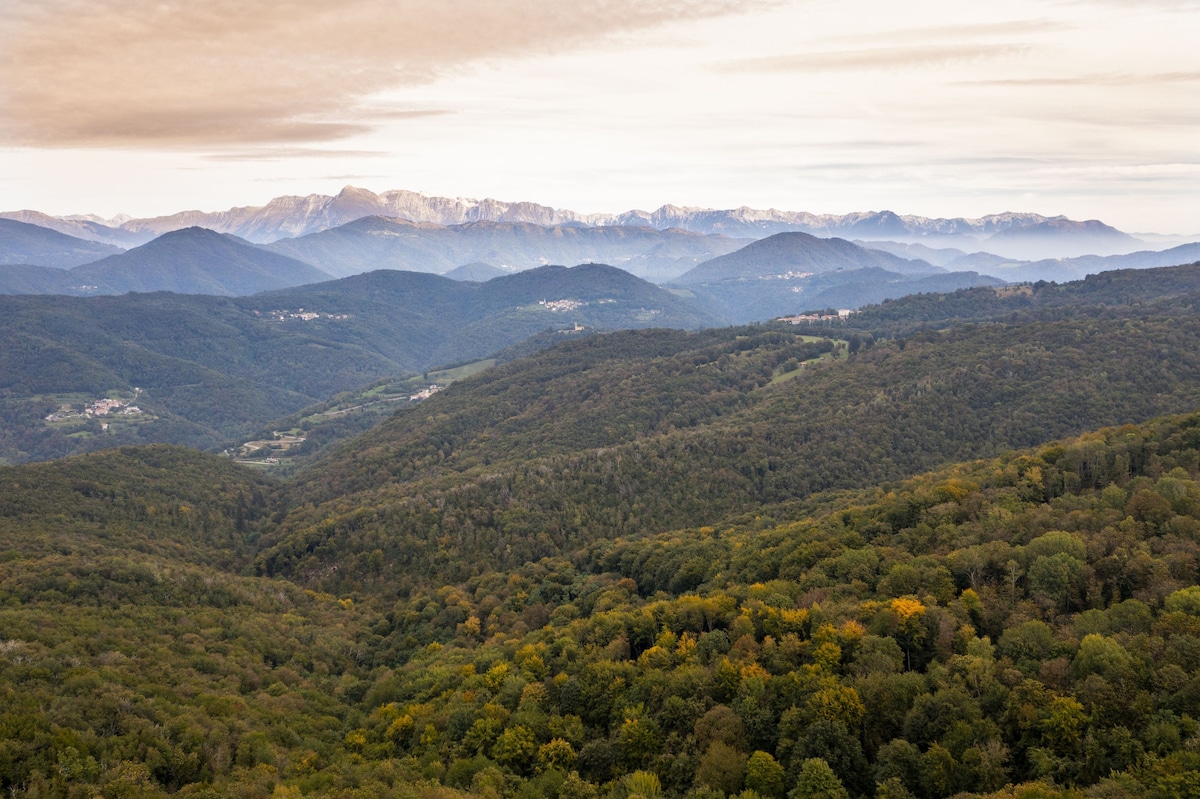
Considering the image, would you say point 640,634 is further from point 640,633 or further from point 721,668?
→ point 721,668

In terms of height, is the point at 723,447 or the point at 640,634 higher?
the point at 640,634

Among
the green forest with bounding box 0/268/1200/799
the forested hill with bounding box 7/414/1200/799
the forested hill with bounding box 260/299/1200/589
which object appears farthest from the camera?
the forested hill with bounding box 260/299/1200/589

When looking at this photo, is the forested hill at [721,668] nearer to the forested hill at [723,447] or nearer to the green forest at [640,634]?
the green forest at [640,634]

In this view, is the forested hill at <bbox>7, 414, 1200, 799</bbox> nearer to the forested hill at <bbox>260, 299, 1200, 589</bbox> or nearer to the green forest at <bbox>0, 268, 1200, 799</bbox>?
the green forest at <bbox>0, 268, 1200, 799</bbox>

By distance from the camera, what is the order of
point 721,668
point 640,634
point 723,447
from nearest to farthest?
point 721,668 < point 640,634 < point 723,447

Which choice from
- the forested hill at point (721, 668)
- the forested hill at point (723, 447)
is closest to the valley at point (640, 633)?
the forested hill at point (721, 668)

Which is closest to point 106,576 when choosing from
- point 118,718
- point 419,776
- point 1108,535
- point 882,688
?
point 118,718

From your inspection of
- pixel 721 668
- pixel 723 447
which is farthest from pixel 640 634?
pixel 723 447

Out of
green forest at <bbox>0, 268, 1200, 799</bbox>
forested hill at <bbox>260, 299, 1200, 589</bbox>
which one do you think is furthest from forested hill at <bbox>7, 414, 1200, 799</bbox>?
forested hill at <bbox>260, 299, 1200, 589</bbox>

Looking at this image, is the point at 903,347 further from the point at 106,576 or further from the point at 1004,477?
the point at 106,576
